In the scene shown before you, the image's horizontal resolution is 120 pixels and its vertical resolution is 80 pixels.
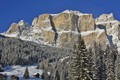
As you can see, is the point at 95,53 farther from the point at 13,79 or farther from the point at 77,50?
the point at 13,79

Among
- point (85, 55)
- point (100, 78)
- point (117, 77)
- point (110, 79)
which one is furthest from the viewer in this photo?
point (100, 78)

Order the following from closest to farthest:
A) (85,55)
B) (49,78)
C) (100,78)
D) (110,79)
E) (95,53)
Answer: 1. (85,55)
2. (110,79)
3. (100,78)
4. (95,53)
5. (49,78)

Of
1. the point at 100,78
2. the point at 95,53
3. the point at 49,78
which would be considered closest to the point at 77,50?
the point at 100,78

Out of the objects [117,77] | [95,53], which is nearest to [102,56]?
[95,53]

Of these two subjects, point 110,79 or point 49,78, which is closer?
point 110,79

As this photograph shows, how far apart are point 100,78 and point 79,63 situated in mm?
44111

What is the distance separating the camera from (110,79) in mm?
57375

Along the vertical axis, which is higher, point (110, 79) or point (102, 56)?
point (102, 56)

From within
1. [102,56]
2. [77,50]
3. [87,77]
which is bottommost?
[87,77]

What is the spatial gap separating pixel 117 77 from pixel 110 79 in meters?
Result: 14.9

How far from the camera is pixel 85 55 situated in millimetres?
38469

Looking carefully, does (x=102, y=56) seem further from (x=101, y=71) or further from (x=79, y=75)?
(x=79, y=75)

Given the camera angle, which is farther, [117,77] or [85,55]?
[117,77]

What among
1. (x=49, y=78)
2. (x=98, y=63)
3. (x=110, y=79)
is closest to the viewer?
(x=110, y=79)
